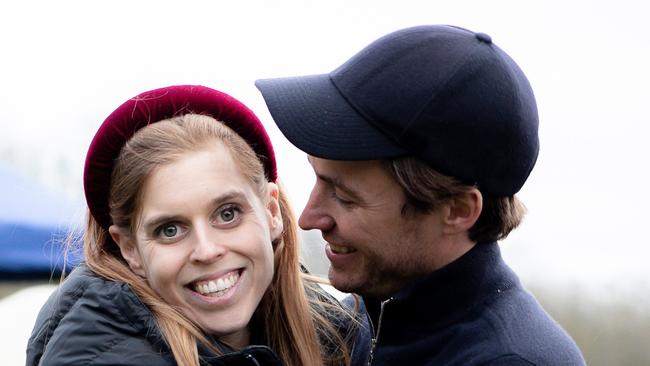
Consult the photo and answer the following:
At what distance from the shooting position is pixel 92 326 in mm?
1930

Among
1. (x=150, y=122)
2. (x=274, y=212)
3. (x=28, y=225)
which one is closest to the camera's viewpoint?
(x=150, y=122)

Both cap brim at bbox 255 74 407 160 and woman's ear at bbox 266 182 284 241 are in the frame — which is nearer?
cap brim at bbox 255 74 407 160

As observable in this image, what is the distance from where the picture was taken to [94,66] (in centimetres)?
564

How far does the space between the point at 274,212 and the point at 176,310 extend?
1.22ft

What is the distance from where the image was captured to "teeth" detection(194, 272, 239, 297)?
208 cm

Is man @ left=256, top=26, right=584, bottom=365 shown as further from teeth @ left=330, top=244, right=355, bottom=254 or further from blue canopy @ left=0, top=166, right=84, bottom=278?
blue canopy @ left=0, top=166, right=84, bottom=278

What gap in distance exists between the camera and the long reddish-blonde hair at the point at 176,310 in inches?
82.0

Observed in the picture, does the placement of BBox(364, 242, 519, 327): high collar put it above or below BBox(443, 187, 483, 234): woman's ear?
below

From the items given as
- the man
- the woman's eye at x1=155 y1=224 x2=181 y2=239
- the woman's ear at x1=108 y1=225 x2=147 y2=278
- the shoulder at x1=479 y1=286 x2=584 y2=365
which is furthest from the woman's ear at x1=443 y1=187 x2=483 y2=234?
the woman's ear at x1=108 y1=225 x2=147 y2=278

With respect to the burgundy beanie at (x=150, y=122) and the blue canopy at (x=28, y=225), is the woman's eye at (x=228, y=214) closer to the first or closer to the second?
the burgundy beanie at (x=150, y=122)

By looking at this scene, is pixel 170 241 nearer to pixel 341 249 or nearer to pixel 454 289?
pixel 341 249

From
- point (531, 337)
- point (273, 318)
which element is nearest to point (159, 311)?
point (273, 318)

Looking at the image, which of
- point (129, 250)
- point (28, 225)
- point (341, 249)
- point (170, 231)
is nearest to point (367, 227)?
point (341, 249)

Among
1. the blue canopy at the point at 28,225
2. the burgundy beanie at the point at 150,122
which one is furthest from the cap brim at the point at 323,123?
the blue canopy at the point at 28,225
